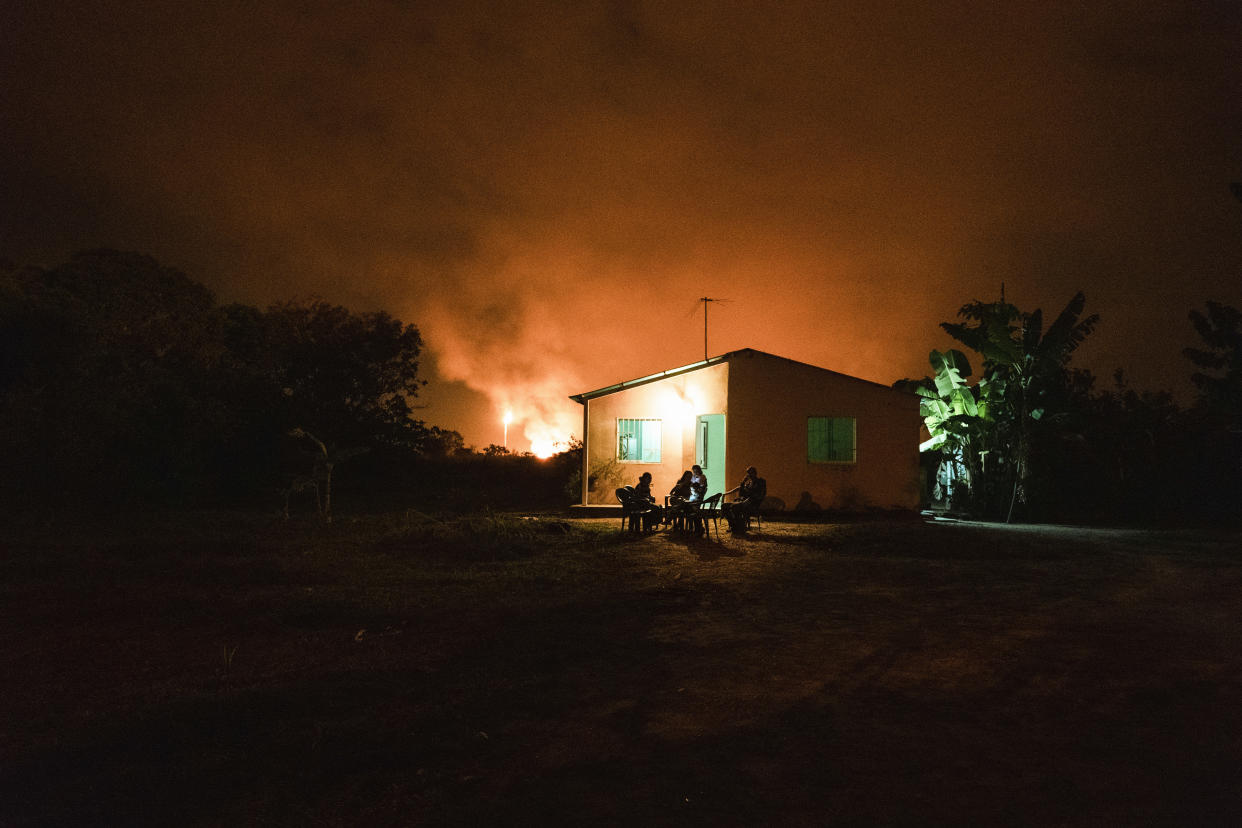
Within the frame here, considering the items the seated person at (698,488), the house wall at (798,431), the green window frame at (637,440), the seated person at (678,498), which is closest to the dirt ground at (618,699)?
the seated person at (678,498)

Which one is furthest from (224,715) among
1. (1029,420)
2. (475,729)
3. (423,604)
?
(1029,420)

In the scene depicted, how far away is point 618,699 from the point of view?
15.4ft

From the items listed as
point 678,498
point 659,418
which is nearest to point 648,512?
point 678,498

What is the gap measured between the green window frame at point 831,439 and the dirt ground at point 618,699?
8.94 meters

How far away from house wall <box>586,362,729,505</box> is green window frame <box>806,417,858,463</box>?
2.24 m

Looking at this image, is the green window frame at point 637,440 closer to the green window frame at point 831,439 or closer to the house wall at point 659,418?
the house wall at point 659,418

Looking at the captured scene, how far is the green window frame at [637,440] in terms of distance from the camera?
61.7ft

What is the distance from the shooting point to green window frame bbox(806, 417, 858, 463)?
59.1 ft

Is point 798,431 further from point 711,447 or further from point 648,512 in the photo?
point 648,512

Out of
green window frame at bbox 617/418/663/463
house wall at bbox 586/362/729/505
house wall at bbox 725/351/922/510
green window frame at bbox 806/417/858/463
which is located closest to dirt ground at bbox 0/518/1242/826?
house wall at bbox 725/351/922/510

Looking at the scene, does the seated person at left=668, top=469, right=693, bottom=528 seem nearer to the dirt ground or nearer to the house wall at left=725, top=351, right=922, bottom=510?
the house wall at left=725, top=351, right=922, bottom=510

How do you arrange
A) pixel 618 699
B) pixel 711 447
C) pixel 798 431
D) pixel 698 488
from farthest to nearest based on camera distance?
pixel 711 447
pixel 798 431
pixel 698 488
pixel 618 699

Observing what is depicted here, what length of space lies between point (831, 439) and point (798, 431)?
35.6 inches

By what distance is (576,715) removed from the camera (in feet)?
14.5
